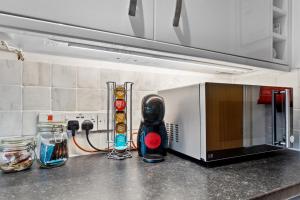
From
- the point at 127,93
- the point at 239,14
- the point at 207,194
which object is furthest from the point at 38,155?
the point at 239,14

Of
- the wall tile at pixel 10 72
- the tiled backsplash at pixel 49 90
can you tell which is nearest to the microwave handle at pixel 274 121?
the tiled backsplash at pixel 49 90

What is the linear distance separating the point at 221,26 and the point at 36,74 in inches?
33.9

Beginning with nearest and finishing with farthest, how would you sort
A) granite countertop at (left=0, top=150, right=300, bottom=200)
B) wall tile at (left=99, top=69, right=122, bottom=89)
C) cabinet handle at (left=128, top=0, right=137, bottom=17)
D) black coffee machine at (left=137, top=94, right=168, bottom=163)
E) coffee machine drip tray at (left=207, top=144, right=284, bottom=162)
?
1. granite countertop at (left=0, top=150, right=300, bottom=200)
2. cabinet handle at (left=128, top=0, right=137, bottom=17)
3. coffee machine drip tray at (left=207, top=144, right=284, bottom=162)
4. black coffee machine at (left=137, top=94, right=168, bottom=163)
5. wall tile at (left=99, top=69, right=122, bottom=89)

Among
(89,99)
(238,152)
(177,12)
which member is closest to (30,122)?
(89,99)

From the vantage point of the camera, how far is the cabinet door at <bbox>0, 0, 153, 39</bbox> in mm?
545

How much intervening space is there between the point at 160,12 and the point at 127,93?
1.55ft

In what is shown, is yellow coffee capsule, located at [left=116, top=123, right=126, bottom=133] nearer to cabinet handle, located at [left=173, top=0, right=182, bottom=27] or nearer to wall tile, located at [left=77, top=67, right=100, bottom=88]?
wall tile, located at [left=77, top=67, right=100, bottom=88]

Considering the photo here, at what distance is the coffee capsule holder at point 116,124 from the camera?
3.10 feet

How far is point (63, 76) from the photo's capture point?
930 mm

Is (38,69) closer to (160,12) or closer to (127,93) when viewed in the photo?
(127,93)

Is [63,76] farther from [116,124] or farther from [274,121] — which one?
[274,121]

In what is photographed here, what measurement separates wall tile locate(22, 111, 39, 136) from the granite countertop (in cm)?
17

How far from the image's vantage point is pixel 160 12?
28.5 inches

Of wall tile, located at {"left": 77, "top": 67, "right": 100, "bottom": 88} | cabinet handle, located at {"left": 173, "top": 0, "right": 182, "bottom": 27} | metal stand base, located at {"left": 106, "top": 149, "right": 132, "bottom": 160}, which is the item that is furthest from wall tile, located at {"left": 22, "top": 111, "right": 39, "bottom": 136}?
cabinet handle, located at {"left": 173, "top": 0, "right": 182, "bottom": 27}
